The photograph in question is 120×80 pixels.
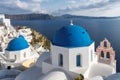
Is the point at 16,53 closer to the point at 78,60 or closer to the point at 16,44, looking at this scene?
the point at 16,44

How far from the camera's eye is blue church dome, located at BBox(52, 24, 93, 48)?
13078 millimetres

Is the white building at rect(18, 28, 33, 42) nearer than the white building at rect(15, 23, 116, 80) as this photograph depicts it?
No

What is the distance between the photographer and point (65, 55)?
13125 millimetres

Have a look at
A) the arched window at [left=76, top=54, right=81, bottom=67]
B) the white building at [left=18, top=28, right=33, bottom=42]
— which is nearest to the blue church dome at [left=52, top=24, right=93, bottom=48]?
the arched window at [left=76, top=54, right=81, bottom=67]

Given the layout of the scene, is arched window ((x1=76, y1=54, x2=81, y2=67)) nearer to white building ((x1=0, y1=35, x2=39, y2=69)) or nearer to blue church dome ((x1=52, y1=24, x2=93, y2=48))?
blue church dome ((x1=52, y1=24, x2=93, y2=48))

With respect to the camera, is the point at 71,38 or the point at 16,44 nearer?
the point at 71,38

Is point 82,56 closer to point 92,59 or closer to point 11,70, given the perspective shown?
point 92,59

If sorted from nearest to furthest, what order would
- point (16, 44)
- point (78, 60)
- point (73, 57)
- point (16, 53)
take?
point (73, 57)
point (78, 60)
point (16, 44)
point (16, 53)

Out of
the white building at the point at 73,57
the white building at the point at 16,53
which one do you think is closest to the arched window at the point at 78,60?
the white building at the point at 73,57

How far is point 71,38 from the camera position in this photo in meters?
13.1

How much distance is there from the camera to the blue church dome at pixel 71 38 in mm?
13078

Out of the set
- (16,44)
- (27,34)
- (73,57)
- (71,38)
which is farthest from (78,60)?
(27,34)

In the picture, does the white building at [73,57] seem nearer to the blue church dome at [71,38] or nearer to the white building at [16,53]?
the blue church dome at [71,38]

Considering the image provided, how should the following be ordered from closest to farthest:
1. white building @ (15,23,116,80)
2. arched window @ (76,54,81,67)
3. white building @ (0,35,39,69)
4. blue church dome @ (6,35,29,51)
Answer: white building @ (15,23,116,80), arched window @ (76,54,81,67), white building @ (0,35,39,69), blue church dome @ (6,35,29,51)
